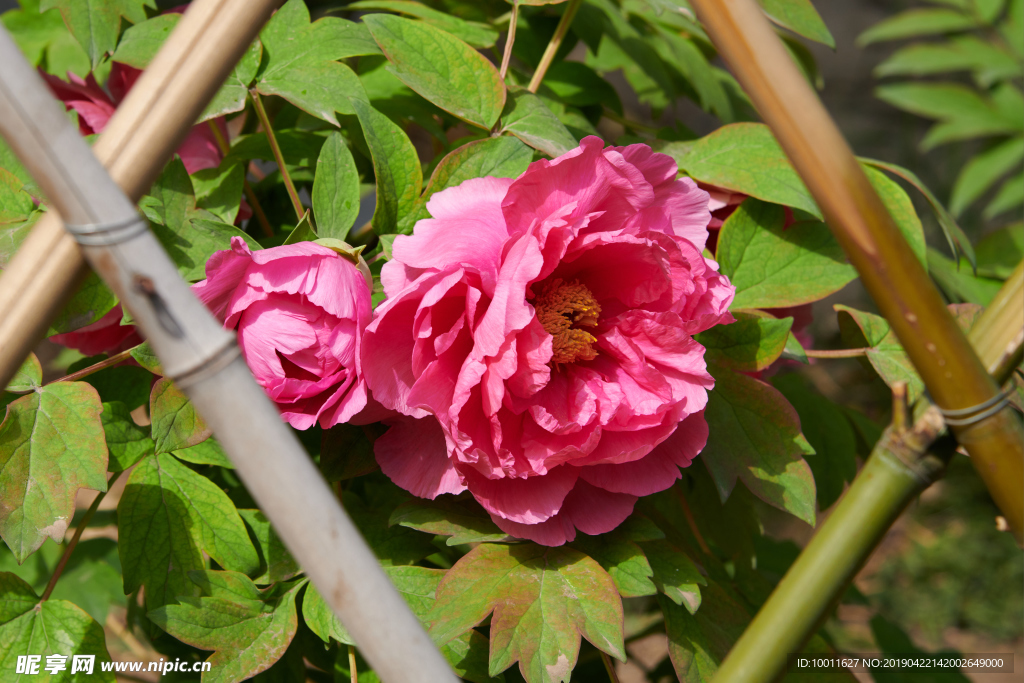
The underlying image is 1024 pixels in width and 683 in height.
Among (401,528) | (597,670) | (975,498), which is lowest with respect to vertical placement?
(975,498)

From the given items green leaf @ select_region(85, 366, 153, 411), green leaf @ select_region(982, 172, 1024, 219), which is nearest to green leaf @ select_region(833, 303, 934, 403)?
green leaf @ select_region(85, 366, 153, 411)

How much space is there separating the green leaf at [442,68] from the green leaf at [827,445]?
37 cm

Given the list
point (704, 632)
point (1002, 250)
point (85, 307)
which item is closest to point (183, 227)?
point (85, 307)

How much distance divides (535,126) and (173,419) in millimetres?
275

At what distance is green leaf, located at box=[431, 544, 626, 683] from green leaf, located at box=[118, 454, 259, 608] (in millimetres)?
145

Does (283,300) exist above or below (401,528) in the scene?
above

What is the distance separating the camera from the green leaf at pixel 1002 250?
0.74 m

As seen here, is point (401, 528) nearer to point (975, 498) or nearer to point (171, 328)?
point (171, 328)

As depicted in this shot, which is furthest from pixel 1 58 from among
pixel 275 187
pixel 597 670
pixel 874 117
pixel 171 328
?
pixel 874 117

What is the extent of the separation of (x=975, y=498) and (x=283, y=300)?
2.02 metres

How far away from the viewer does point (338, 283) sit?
36cm

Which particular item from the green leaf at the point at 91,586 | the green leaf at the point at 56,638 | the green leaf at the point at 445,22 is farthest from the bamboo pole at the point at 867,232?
the green leaf at the point at 91,586

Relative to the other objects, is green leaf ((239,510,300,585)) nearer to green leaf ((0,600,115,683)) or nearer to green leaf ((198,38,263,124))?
green leaf ((0,600,115,683))

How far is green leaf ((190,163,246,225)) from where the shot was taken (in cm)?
48
